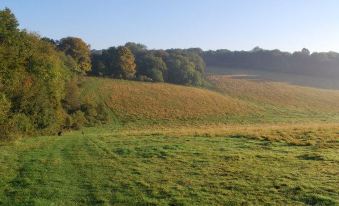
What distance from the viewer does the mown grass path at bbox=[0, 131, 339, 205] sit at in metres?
14.1

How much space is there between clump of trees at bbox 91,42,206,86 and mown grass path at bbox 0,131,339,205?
72.4m

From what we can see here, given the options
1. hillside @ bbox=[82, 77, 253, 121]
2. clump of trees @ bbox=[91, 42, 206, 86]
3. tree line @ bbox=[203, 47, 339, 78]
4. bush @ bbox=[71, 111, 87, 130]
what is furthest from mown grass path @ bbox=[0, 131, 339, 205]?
tree line @ bbox=[203, 47, 339, 78]

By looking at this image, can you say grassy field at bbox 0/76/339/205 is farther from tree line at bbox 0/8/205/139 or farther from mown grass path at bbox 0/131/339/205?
tree line at bbox 0/8/205/139

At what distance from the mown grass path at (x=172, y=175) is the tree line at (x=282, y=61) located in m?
118

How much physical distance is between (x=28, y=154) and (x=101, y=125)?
33899 mm

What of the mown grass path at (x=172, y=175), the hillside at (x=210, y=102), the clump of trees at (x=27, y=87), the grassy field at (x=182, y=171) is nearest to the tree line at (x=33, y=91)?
the clump of trees at (x=27, y=87)

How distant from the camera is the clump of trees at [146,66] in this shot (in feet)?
321

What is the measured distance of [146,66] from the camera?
3999 inches

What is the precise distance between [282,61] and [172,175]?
5243 inches

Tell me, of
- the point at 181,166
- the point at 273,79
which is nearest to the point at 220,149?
the point at 181,166

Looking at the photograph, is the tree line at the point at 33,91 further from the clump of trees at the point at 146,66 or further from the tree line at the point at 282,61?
the tree line at the point at 282,61

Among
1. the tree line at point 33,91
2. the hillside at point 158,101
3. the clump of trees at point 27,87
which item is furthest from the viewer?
the hillside at point 158,101

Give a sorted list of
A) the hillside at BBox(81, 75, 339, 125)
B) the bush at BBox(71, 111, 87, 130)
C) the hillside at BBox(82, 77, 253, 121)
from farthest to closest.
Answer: the hillside at BBox(82, 77, 253, 121) → the hillside at BBox(81, 75, 339, 125) → the bush at BBox(71, 111, 87, 130)

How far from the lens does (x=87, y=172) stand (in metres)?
18.4
